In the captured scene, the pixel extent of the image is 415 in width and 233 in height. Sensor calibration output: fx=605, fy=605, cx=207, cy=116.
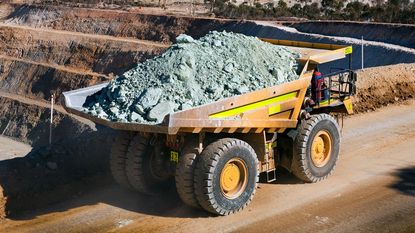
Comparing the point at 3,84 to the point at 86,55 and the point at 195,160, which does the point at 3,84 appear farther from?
the point at 195,160

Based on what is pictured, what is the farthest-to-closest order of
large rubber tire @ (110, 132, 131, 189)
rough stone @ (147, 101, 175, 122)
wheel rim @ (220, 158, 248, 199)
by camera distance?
large rubber tire @ (110, 132, 131, 189), wheel rim @ (220, 158, 248, 199), rough stone @ (147, 101, 175, 122)

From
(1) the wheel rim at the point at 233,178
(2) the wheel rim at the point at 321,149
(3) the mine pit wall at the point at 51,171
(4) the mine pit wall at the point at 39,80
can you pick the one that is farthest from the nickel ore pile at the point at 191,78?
(4) the mine pit wall at the point at 39,80

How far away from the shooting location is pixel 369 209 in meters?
9.55

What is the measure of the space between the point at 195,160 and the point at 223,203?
32.8 inches

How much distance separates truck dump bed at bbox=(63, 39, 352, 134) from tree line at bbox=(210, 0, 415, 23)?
32.5 meters

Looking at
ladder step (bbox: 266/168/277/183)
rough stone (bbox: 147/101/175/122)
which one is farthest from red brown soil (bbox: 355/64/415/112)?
rough stone (bbox: 147/101/175/122)

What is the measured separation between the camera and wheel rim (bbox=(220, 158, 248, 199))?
9133mm

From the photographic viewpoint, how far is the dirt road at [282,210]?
8.94 metres

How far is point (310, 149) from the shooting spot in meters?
10.4

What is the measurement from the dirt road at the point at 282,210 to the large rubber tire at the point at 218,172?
0.22 m

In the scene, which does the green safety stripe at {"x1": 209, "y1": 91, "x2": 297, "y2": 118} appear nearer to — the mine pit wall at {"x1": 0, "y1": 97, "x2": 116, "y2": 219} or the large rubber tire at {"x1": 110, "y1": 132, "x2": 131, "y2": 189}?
the large rubber tire at {"x1": 110, "y1": 132, "x2": 131, "y2": 189}

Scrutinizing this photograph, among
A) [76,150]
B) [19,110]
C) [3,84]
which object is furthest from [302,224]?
[3,84]

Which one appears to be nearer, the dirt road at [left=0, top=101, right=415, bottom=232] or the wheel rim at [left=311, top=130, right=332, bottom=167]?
the dirt road at [left=0, top=101, right=415, bottom=232]

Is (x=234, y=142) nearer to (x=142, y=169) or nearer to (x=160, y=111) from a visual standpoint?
(x=160, y=111)
